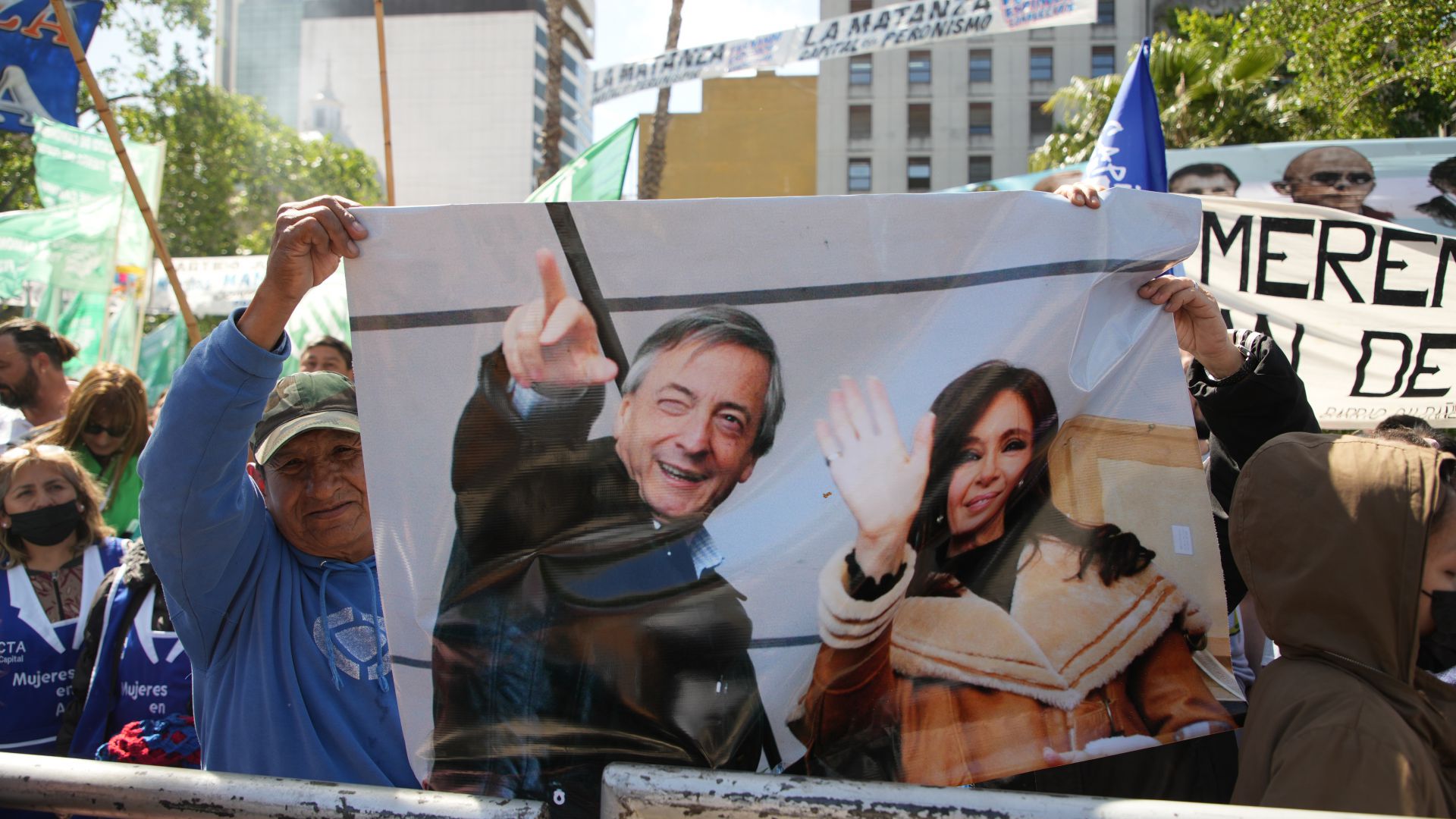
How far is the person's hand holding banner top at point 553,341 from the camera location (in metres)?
1.62

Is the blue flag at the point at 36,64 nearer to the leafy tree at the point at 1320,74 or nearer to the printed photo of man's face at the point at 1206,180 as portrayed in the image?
the printed photo of man's face at the point at 1206,180

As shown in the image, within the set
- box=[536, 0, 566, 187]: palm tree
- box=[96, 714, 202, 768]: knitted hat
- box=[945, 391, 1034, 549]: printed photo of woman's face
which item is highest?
box=[536, 0, 566, 187]: palm tree

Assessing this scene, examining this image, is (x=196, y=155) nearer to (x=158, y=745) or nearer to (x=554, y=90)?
(x=554, y=90)

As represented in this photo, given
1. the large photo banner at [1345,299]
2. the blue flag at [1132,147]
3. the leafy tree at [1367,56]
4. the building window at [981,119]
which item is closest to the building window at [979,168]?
the building window at [981,119]

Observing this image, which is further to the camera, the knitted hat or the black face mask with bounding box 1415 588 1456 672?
the knitted hat

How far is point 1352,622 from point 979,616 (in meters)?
0.50

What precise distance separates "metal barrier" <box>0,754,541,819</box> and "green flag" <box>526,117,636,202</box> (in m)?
3.74

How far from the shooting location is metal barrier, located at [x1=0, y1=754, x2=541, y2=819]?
1237 mm

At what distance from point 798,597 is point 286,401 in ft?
3.60

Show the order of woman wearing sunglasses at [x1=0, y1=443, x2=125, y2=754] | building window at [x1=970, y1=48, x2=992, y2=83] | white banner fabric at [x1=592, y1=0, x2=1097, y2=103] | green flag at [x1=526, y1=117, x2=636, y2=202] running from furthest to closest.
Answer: building window at [x1=970, y1=48, x2=992, y2=83], white banner fabric at [x1=592, y1=0, x2=1097, y2=103], green flag at [x1=526, y1=117, x2=636, y2=202], woman wearing sunglasses at [x1=0, y1=443, x2=125, y2=754]

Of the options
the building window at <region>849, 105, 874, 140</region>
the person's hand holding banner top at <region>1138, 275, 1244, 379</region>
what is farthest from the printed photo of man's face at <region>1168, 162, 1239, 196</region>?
the building window at <region>849, 105, 874, 140</region>

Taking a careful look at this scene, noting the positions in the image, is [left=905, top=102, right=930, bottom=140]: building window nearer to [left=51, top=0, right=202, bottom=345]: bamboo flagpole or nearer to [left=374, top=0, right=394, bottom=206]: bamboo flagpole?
[left=374, top=0, right=394, bottom=206]: bamboo flagpole

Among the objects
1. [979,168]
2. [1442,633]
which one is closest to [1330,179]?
[1442,633]

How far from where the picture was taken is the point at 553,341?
1625 mm
